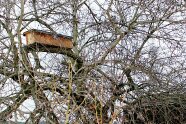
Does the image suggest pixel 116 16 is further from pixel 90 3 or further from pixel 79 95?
pixel 79 95

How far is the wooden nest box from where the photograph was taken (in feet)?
18.9

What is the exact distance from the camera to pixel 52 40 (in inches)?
237

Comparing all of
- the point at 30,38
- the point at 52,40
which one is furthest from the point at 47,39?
the point at 30,38

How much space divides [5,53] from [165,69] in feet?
7.51

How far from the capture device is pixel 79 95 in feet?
17.0

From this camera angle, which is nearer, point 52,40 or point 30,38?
point 30,38

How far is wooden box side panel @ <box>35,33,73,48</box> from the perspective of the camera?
5.82 metres

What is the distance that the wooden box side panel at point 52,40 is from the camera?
582 centimetres

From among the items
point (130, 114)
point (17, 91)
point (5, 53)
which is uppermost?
point (5, 53)

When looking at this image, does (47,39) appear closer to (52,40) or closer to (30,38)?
(52,40)

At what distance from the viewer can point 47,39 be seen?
5.96 metres

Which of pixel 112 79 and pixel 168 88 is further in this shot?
pixel 168 88

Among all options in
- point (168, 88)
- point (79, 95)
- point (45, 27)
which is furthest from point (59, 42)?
point (168, 88)

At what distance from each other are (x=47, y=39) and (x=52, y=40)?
0.27ft
